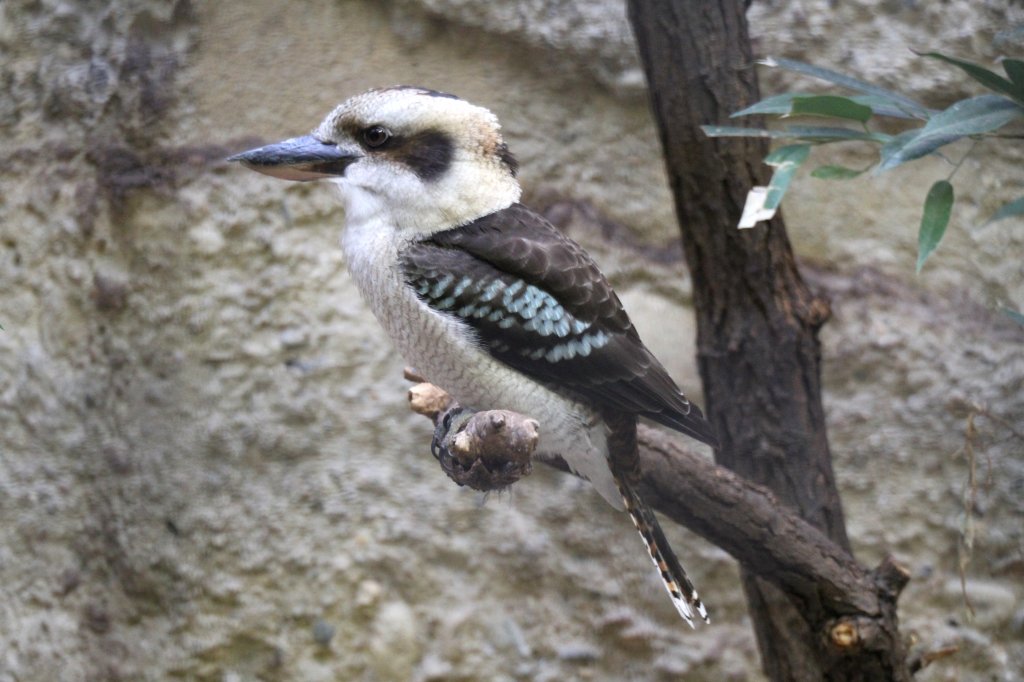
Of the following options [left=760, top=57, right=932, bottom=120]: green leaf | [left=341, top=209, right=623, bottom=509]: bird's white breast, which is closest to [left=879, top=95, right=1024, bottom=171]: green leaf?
[left=760, top=57, right=932, bottom=120]: green leaf

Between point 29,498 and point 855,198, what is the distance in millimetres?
1976

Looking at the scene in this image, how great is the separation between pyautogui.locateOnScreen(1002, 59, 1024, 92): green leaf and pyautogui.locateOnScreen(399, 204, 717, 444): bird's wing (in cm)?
62

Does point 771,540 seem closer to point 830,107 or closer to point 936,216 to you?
point 936,216

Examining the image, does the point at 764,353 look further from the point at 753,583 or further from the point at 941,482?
the point at 941,482

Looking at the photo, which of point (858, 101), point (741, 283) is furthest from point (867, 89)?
point (741, 283)

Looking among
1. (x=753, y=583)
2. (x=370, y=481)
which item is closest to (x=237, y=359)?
(x=370, y=481)

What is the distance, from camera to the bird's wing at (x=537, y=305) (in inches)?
62.6

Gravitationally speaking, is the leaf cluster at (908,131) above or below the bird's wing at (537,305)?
above

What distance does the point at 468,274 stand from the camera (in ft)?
5.24

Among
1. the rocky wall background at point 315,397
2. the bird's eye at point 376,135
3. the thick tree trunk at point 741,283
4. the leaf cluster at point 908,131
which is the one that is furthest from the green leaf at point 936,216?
the rocky wall background at point 315,397

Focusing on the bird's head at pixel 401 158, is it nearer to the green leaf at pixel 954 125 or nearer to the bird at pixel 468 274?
the bird at pixel 468 274

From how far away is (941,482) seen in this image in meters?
2.51

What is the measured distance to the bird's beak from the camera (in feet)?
5.17

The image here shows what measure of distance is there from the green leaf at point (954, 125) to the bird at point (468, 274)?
452mm
